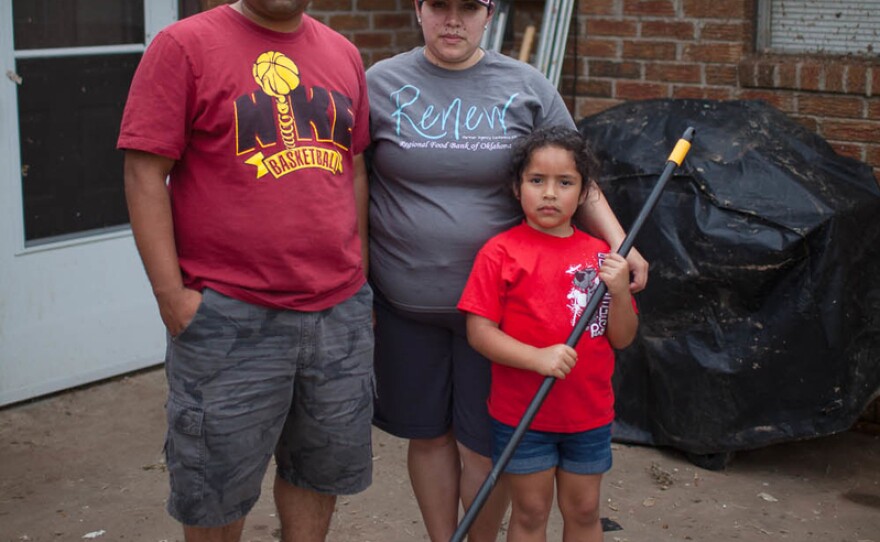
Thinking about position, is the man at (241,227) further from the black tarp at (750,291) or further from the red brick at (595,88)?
the red brick at (595,88)

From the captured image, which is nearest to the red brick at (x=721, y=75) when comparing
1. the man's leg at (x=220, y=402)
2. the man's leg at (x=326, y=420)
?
the man's leg at (x=326, y=420)

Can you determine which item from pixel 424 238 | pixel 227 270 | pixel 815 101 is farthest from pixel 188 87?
pixel 815 101

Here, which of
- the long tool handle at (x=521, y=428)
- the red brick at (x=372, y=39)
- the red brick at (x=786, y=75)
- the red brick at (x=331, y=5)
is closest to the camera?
the long tool handle at (x=521, y=428)

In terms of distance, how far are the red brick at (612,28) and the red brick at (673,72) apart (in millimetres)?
173

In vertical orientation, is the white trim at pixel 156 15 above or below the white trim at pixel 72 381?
above

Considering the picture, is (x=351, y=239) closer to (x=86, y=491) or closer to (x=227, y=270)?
(x=227, y=270)

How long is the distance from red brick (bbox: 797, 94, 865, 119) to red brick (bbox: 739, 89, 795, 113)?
4 cm

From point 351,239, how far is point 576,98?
274 cm

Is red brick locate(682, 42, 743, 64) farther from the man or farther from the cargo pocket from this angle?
the cargo pocket

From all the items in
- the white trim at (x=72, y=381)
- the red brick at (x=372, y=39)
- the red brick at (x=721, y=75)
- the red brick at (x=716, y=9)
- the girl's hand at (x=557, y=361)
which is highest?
the red brick at (x=716, y=9)

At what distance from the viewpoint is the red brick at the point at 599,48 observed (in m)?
5.32

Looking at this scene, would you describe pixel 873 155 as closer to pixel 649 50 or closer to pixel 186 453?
pixel 649 50

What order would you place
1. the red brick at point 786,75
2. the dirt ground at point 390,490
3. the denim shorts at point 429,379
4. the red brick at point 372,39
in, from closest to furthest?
the denim shorts at point 429,379 → the dirt ground at point 390,490 → the red brick at point 786,75 → the red brick at point 372,39

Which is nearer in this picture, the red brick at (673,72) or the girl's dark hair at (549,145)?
the girl's dark hair at (549,145)
